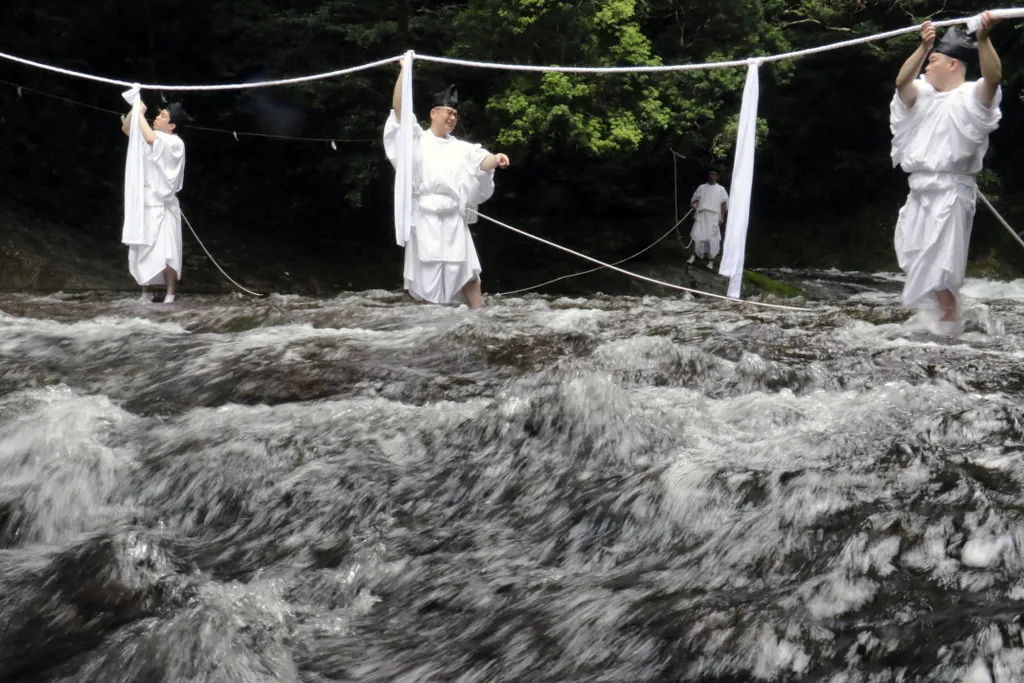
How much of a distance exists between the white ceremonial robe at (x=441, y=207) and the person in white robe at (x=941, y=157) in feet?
8.92

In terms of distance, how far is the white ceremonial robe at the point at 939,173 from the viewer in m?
5.46

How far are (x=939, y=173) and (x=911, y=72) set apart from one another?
2.00ft

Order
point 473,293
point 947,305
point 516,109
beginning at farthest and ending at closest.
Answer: point 516,109 → point 473,293 → point 947,305

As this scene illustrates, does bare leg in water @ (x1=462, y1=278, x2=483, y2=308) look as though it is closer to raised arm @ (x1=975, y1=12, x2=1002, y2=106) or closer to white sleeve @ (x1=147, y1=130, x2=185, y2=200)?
white sleeve @ (x1=147, y1=130, x2=185, y2=200)

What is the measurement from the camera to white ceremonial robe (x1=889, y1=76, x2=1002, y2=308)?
5457mm

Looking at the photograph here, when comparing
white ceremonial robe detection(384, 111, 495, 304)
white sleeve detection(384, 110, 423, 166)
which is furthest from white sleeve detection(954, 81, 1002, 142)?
white sleeve detection(384, 110, 423, 166)

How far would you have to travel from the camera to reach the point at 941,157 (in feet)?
18.3

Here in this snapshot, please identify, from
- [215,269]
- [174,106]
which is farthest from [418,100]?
[174,106]

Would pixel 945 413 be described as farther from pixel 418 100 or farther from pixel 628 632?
pixel 418 100

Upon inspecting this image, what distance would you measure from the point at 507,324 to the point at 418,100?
7.58 m

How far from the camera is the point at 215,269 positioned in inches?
504

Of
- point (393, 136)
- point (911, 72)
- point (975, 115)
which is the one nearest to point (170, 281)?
point (393, 136)

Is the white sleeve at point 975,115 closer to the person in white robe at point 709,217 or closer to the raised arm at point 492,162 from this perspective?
the raised arm at point 492,162

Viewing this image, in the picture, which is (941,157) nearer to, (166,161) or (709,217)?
(166,161)
